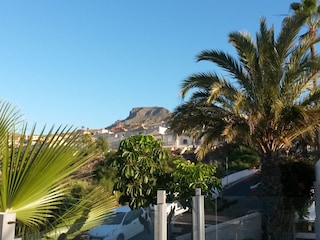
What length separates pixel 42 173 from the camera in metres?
3.17

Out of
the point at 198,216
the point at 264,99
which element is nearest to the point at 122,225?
the point at 198,216

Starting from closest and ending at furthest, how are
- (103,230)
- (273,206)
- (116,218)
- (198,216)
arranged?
(103,230) < (116,218) < (198,216) < (273,206)

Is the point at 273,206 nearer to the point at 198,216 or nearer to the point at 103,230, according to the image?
the point at 198,216

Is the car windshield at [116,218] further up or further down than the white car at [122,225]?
further up

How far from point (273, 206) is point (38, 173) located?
9740 millimetres

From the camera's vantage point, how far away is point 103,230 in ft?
17.7

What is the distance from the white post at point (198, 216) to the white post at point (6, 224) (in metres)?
4.77

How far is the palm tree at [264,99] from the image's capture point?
36.8 feet

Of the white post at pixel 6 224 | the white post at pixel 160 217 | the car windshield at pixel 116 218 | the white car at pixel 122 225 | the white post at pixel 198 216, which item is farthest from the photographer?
the white post at pixel 198 216

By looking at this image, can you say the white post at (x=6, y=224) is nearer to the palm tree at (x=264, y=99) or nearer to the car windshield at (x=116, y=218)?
the car windshield at (x=116, y=218)

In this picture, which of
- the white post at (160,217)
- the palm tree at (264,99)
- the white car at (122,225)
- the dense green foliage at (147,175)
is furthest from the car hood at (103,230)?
the palm tree at (264,99)

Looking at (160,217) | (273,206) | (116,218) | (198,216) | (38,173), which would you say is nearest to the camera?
(38,173)

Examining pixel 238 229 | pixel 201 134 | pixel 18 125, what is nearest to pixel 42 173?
pixel 18 125

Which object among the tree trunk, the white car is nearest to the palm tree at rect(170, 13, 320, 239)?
the tree trunk
